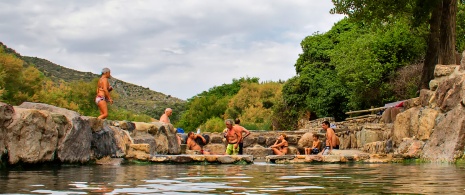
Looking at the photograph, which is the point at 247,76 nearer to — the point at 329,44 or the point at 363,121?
the point at 329,44

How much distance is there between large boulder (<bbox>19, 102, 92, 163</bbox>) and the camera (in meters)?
12.5

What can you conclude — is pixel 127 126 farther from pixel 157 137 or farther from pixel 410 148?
pixel 410 148

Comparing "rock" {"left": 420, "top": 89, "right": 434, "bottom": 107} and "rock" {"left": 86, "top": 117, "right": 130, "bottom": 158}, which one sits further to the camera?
"rock" {"left": 420, "top": 89, "right": 434, "bottom": 107}

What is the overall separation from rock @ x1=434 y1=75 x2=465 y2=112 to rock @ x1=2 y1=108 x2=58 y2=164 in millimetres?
9807

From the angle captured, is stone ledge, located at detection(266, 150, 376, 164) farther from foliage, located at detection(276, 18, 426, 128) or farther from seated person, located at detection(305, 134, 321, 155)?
foliage, located at detection(276, 18, 426, 128)

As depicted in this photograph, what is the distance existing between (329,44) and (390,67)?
1326 cm

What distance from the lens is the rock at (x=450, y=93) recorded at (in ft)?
54.1

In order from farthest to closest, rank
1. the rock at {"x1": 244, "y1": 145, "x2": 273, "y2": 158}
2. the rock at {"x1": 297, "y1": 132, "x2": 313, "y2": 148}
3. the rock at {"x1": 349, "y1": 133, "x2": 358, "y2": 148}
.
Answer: the rock at {"x1": 297, "y1": 132, "x2": 313, "y2": 148}, the rock at {"x1": 244, "y1": 145, "x2": 273, "y2": 158}, the rock at {"x1": 349, "y1": 133, "x2": 358, "y2": 148}

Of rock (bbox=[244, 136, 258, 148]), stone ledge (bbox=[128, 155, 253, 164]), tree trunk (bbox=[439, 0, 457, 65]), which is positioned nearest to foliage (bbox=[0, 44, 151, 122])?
rock (bbox=[244, 136, 258, 148])

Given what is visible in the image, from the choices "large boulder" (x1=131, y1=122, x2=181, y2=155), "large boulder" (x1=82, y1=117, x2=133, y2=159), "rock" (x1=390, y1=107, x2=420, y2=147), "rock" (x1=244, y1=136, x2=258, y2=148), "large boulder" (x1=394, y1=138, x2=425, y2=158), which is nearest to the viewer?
"large boulder" (x1=82, y1=117, x2=133, y2=159)

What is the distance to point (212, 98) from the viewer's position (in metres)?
95.7

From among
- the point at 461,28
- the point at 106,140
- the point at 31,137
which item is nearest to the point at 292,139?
the point at 461,28

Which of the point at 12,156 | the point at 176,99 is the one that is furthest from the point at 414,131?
the point at 176,99

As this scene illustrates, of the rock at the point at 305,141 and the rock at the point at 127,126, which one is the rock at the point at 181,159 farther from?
the rock at the point at 305,141
